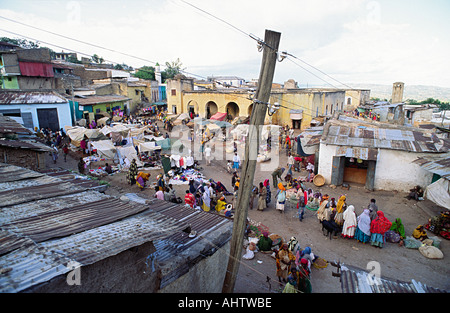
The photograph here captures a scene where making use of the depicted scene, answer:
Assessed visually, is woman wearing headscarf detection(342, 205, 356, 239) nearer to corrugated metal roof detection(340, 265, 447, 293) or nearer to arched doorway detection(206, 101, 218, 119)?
corrugated metal roof detection(340, 265, 447, 293)

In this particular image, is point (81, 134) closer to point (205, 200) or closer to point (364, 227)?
point (205, 200)

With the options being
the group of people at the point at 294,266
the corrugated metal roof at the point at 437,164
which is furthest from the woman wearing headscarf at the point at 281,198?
the corrugated metal roof at the point at 437,164

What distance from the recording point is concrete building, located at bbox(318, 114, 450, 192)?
40.0ft

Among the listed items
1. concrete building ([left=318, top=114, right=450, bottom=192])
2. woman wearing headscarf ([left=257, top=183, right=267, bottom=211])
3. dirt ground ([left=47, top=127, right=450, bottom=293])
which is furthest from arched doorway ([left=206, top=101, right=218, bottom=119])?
woman wearing headscarf ([left=257, top=183, right=267, bottom=211])

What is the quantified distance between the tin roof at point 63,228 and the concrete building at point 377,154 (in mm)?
8879

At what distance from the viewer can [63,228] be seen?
392 cm

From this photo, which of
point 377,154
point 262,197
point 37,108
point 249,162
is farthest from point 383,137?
point 37,108

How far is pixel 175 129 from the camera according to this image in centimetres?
2639

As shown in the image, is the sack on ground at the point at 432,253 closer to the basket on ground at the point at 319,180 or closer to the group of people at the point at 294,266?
the group of people at the point at 294,266

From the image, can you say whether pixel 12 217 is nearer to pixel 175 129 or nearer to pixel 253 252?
pixel 253 252

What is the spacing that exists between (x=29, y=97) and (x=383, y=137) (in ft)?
84.3

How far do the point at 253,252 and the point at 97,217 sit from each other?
508cm

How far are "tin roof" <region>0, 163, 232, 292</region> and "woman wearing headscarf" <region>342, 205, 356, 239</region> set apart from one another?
4538 millimetres

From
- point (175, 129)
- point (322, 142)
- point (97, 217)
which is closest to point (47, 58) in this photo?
point (175, 129)
